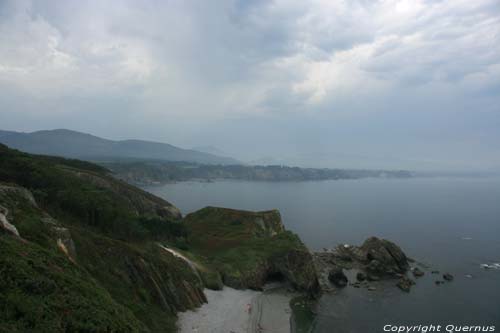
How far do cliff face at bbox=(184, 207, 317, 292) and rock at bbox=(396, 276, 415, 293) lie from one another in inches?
576

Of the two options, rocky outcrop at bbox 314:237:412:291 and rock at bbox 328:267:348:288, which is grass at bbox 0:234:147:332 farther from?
rock at bbox 328:267:348:288

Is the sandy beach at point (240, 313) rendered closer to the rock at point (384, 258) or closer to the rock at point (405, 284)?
the rock at point (405, 284)

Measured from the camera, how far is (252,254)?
2185 inches

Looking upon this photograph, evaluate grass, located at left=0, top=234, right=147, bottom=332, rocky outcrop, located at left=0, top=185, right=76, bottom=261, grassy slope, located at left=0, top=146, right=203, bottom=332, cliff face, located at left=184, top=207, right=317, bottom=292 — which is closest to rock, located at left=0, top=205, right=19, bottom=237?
rocky outcrop, located at left=0, top=185, right=76, bottom=261

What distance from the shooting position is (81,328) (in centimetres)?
1741

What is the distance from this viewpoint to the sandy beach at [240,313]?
35.2 m

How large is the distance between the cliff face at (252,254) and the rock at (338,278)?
217 inches

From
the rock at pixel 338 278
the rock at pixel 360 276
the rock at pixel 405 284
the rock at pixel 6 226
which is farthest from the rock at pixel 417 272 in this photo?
the rock at pixel 6 226

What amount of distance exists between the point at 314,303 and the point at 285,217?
79.9 meters

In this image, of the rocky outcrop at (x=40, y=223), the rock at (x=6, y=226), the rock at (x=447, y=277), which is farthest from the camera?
the rock at (x=447, y=277)

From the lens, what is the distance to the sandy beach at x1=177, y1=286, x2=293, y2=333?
116 feet

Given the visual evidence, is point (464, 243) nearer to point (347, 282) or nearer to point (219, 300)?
point (347, 282)

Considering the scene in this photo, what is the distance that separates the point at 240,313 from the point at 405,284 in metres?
30.7

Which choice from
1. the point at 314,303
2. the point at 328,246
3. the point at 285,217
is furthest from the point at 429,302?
the point at 285,217
